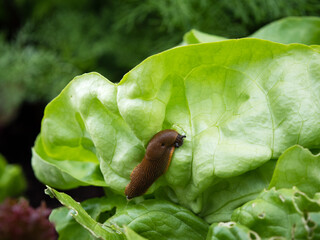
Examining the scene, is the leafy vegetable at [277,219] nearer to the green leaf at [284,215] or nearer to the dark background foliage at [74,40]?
the green leaf at [284,215]

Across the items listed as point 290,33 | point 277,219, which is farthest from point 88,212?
point 290,33

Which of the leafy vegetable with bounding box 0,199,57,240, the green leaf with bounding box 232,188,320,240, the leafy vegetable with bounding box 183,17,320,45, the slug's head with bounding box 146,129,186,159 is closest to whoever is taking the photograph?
the green leaf with bounding box 232,188,320,240

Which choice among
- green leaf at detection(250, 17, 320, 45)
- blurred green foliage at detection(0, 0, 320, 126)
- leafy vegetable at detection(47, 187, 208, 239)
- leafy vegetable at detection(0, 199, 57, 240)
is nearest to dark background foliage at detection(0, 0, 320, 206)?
blurred green foliage at detection(0, 0, 320, 126)

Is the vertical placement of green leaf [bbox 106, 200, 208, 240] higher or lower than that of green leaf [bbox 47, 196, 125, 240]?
higher

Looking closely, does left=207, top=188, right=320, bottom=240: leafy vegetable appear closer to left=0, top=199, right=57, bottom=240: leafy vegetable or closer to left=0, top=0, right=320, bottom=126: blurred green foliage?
left=0, top=199, right=57, bottom=240: leafy vegetable

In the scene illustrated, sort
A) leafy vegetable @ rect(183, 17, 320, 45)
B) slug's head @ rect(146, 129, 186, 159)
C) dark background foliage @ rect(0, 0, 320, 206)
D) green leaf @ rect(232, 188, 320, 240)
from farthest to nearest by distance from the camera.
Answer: dark background foliage @ rect(0, 0, 320, 206)
leafy vegetable @ rect(183, 17, 320, 45)
slug's head @ rect(146, 129, 186, 159)
green leaf @ rect(232, 188, 320, 240)

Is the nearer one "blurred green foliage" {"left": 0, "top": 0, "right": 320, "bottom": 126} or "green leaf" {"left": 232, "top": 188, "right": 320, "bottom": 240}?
"green leaf" {"left": 232, "top": 188, "right": 320, "bottom": 240}

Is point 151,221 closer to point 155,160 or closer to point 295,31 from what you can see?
point 155,160
